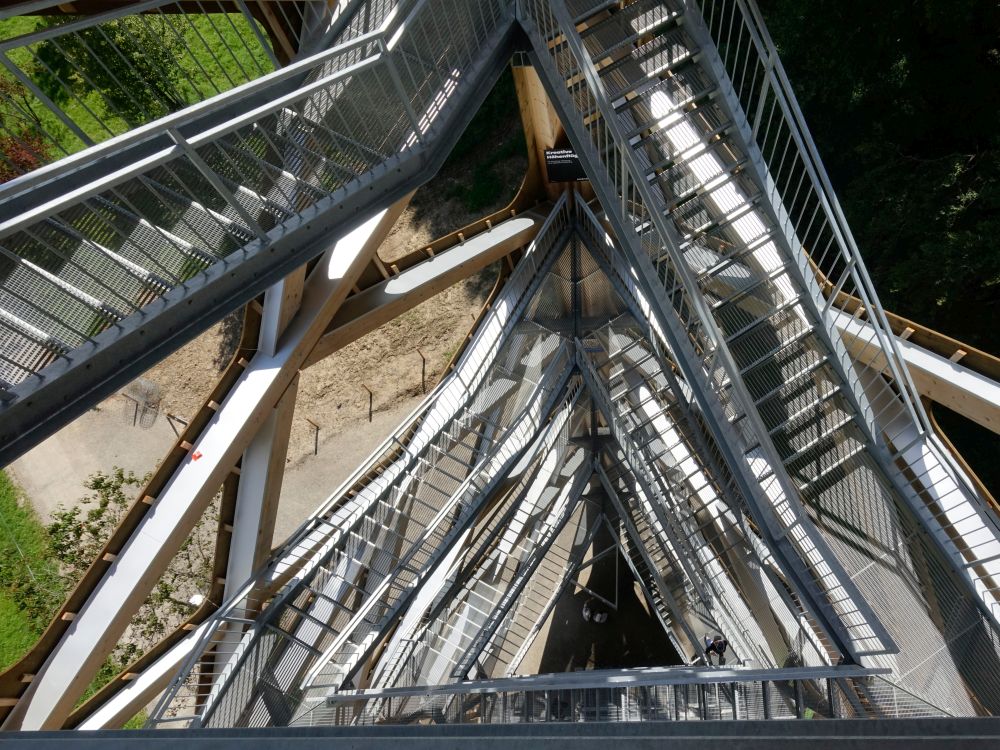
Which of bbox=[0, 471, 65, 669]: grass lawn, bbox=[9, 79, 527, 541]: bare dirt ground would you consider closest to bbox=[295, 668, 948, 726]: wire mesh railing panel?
bbox=[9, 79, 527, 541]: bare dirt ground

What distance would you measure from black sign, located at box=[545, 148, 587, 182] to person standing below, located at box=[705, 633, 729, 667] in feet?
22.2

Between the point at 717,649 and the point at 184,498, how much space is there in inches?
287

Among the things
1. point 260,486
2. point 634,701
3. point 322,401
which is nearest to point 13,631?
point 322,401

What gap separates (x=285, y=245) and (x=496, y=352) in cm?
457

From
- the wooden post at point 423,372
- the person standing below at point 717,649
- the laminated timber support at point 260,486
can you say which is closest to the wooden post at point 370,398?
the wooden post at point 423,372

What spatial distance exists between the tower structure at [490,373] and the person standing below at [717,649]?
1.28 ft

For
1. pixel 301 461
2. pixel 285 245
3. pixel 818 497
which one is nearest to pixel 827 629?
pixel 818 497

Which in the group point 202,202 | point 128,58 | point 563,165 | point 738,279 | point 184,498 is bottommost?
point 184,498

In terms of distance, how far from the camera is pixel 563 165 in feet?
34.6

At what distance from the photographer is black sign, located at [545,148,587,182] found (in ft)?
34.4

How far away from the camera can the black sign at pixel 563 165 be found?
10.5 meters

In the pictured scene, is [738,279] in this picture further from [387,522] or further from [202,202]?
[387,522]

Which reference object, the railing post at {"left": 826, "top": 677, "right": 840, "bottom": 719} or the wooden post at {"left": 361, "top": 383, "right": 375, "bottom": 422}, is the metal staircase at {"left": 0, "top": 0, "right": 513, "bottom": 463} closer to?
the railing post at {"left": 826, "top": 677, "right": 840, "bottom": 719}

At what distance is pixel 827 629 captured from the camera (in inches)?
257
